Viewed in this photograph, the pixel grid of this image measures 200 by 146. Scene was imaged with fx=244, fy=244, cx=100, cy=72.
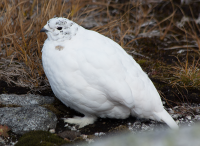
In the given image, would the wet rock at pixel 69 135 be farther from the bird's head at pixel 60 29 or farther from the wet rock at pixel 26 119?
the bird's head at pixel 60 29

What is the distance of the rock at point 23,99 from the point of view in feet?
9.90

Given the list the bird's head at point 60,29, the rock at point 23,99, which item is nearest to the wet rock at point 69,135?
the rock at point 23,99

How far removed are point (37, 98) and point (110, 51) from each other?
3.87ft

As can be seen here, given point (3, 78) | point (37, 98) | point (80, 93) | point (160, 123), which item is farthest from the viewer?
point (3, 78)

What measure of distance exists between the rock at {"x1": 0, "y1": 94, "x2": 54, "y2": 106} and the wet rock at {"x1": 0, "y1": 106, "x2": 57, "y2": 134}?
31 centimetres

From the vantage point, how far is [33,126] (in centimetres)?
256

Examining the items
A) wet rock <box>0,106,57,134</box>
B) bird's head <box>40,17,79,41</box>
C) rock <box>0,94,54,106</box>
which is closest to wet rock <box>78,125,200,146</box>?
wet rock <box>0,106,57,134</box>

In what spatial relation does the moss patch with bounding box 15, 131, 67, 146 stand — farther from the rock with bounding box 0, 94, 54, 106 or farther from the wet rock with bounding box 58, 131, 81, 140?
the rock with bounding box 0, 94, 54, 106

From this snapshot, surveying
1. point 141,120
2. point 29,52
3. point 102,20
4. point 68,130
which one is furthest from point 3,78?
point 102,20

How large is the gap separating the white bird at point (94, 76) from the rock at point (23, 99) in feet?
1.84

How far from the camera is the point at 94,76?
251cm

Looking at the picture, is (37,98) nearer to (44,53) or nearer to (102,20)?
(44,53)

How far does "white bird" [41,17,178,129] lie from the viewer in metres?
2.51

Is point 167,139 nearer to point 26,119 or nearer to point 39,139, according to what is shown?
point 39,139
